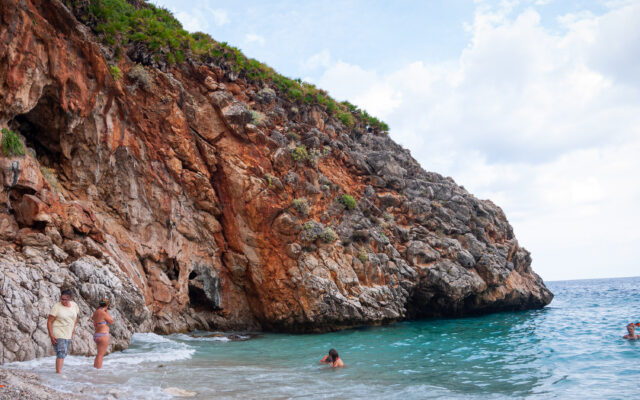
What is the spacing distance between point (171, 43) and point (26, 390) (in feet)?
59.1

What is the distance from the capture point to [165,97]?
18.0 meters

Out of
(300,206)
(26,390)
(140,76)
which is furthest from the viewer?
(300,206)

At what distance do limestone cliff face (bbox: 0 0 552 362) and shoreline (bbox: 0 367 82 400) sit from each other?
90.4 inches

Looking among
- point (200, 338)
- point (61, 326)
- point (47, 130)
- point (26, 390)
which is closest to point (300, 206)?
point (200, 338)

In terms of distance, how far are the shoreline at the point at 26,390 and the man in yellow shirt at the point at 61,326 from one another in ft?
2.59

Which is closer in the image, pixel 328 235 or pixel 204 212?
pixel 204 212

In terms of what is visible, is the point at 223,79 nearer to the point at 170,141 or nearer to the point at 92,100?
the point at 170,141

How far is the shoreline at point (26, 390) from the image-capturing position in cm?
502

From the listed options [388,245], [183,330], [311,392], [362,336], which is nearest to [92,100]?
[183,330]

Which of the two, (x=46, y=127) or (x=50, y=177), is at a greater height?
(x=46, y=127)

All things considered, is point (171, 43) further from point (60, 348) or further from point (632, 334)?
point (632, 334)

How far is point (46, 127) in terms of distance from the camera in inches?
535

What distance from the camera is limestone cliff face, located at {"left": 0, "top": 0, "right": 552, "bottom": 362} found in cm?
1101

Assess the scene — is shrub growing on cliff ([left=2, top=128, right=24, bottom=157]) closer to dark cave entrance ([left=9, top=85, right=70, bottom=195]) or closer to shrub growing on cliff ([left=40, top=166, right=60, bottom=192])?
shrub growing on cliff ([left=40, top=166, right=60, bottom=192])
